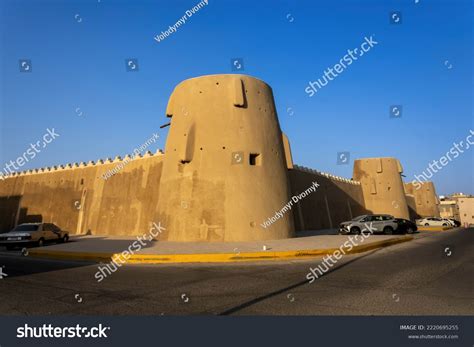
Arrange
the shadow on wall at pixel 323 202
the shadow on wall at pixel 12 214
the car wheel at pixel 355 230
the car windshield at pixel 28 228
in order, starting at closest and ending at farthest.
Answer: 1. the car windshield at pixel 28 228
2. the car wheel at pixel 355 230
3. the shadow on wall at pixel 323 202
4. the shadow on wall at pixel 12 214

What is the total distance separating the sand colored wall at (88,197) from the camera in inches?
1052

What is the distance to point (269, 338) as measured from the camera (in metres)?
4.48

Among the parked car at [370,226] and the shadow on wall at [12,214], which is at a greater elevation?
the shadow on wall at [12,214]

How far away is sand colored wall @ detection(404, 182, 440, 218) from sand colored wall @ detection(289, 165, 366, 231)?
25308 millimetres

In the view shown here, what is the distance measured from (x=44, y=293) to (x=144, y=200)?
1950 centimetres

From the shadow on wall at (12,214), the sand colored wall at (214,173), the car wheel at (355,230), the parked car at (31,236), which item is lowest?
the parked car at (31,236)

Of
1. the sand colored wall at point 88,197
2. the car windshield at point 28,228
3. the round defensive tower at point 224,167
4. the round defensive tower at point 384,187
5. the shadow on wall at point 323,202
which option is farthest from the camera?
the round defensive tower at point 384,187

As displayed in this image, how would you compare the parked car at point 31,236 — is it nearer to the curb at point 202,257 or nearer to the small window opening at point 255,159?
the curb at point 202,257

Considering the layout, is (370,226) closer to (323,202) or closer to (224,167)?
(224,167)

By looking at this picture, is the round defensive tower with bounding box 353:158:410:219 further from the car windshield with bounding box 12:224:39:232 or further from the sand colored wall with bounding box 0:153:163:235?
the car windshield with bounding box 12:224:39:232

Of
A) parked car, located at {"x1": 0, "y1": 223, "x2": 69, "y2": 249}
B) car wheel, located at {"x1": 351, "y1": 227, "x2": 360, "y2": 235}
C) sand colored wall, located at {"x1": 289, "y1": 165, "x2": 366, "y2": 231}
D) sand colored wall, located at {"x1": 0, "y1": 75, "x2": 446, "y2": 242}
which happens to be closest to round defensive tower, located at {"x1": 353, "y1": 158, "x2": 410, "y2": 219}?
sand colored wall, located at {"x1": 289, "y1": 165, "x2": 366, "y2": 231}

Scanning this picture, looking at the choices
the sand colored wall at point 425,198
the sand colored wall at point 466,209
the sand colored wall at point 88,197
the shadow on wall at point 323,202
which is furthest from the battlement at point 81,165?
the sand colored wall at point 466,209

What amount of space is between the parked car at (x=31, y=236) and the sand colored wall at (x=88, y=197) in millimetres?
6001

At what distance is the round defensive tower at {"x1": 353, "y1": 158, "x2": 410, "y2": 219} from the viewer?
46.5 m
